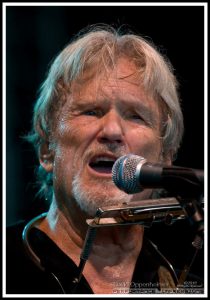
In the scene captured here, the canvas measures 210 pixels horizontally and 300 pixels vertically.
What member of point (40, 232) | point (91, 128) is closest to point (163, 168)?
point (91, 128)

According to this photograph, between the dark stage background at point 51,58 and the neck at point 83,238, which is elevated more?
the dark stage background at point 51,58

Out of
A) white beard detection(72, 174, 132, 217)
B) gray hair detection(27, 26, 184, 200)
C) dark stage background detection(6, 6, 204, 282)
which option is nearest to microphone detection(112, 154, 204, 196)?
white beard detection(72, 174, 132, 217)

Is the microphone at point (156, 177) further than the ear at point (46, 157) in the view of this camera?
No

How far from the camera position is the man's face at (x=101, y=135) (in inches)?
67.5

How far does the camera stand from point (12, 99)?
239cm

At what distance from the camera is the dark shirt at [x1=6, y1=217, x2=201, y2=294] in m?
1.67

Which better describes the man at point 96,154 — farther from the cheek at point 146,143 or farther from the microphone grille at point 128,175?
the microphone grille at point 128,175

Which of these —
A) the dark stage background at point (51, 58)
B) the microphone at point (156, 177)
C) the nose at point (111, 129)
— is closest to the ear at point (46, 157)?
the nose at point (111, 129)

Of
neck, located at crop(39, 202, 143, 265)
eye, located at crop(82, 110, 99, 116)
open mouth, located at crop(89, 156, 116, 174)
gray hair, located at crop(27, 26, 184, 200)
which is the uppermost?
gray hair, located at crop(27, 26, 184, 200)

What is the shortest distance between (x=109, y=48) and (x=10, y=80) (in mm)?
678

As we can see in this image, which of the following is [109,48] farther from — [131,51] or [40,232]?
[40,232]

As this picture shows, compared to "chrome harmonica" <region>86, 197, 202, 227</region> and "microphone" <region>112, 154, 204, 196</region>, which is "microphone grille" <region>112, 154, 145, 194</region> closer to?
"microphone" <region>112, 154, 204, 196</region>

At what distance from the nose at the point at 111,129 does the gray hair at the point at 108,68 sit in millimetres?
200

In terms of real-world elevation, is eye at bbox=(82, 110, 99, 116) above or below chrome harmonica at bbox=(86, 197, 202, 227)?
above
